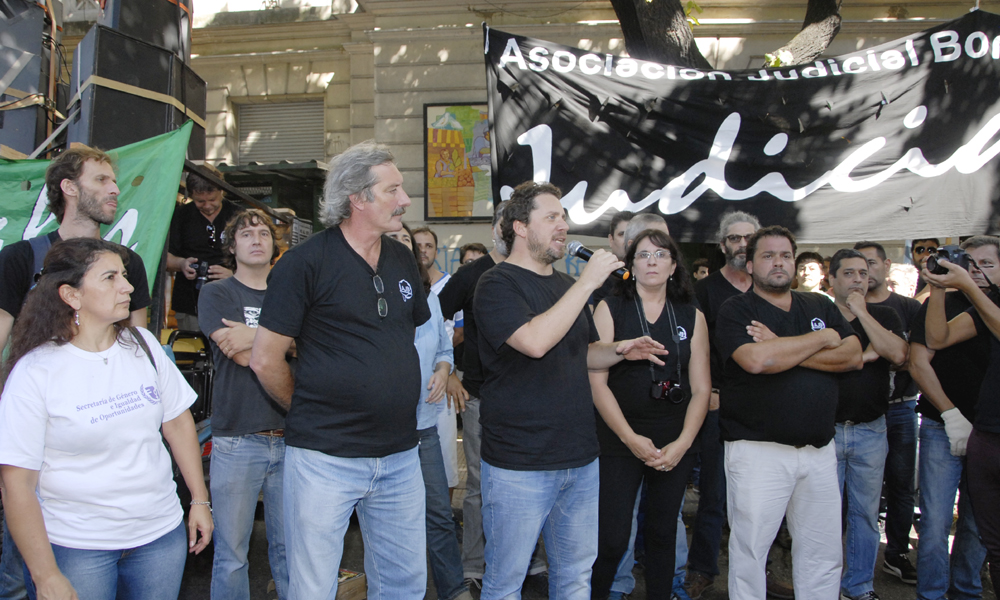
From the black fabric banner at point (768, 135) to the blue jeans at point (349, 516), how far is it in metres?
3.10

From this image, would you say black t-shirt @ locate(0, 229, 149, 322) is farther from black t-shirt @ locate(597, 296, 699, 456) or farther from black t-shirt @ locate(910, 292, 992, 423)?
black t-shirt @ locate(910, 292, 992, 423)

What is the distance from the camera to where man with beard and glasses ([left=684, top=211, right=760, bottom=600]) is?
4.20 metres

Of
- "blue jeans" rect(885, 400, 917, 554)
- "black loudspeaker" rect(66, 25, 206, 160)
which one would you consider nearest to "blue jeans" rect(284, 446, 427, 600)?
"blue jeans" rect(885, 400, 917, 554)

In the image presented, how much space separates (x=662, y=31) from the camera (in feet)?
20.5

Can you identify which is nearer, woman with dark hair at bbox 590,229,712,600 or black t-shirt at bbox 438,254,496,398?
woman with dark hair at bbox 590,229,712,600

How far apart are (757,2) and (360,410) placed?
1056 cm

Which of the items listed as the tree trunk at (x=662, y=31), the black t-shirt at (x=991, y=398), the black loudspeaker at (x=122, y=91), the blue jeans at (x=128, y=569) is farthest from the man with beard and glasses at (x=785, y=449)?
the black loudspeaker at (x=122, y=91)

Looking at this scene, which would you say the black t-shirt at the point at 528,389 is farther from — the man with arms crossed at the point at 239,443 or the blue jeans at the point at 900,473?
the blue jeans at the point at 900,473

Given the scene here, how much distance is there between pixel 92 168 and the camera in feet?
11.3

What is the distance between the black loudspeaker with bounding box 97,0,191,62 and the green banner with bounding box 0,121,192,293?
1.64m

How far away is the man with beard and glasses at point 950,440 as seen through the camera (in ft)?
12.5

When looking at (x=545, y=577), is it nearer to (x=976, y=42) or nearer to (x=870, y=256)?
(x=870, y=256)

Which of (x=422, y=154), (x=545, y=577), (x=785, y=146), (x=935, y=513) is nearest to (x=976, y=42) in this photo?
(x=785, y=146)

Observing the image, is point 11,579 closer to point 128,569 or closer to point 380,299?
point 128,569
